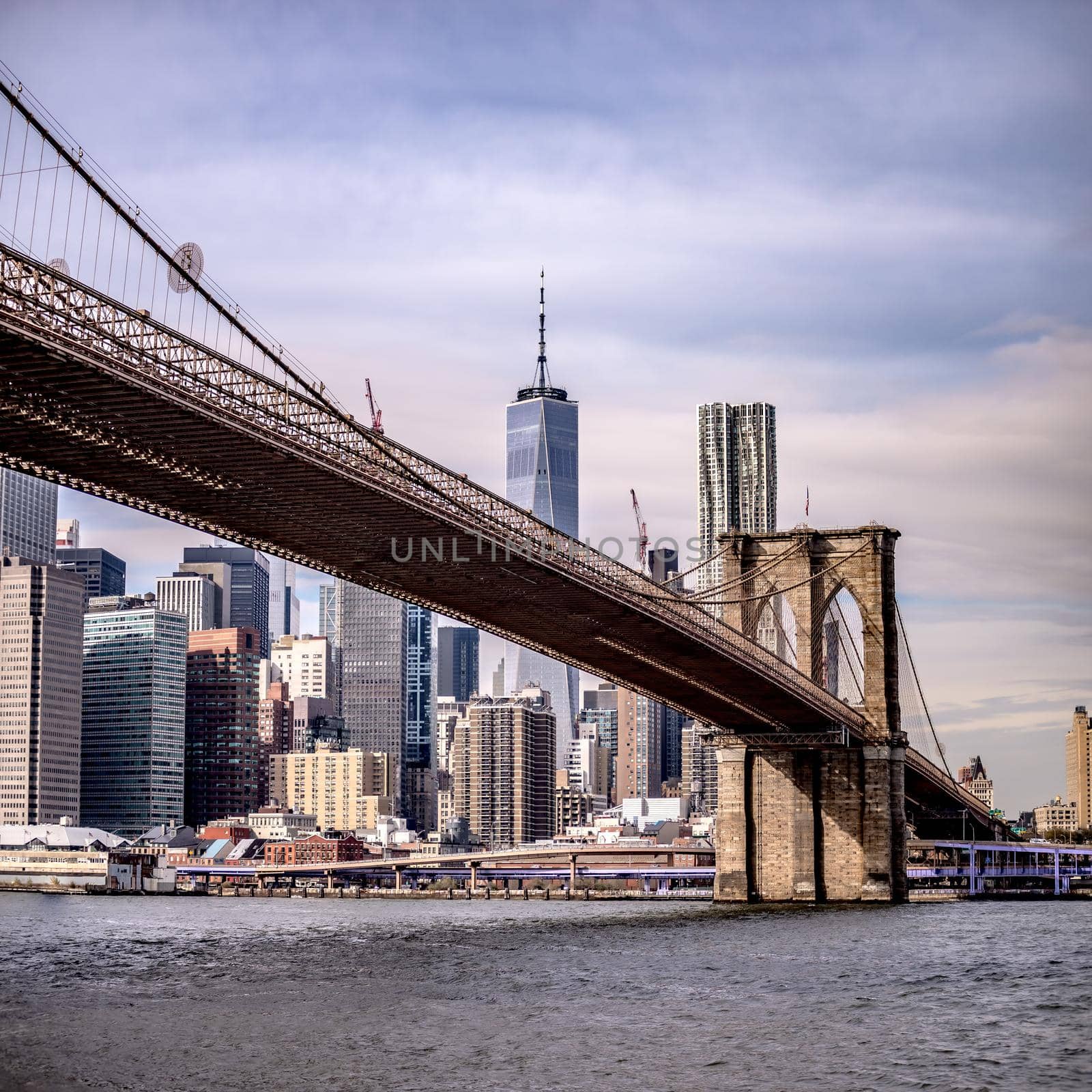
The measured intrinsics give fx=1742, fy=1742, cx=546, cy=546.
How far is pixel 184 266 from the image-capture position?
38.6 meters

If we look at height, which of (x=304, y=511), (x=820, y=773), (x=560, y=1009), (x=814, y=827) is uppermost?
(x=304, y=511)

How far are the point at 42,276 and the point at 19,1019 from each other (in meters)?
13.7

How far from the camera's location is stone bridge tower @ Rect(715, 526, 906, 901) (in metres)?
71.9

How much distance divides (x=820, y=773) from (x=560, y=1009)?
134ft

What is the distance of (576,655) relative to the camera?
6600 centimetres

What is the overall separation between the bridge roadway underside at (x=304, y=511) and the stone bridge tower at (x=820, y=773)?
4623 millimetres

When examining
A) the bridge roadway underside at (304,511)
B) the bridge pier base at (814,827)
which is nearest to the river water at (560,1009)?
the bridge roadway underside at (304,511)

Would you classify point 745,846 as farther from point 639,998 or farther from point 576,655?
point 639,998

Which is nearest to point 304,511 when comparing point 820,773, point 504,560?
point 504,560

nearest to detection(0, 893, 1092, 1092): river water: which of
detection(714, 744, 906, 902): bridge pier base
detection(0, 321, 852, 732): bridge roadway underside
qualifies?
detection(0, 321, 852, 732): bridge roadway underside

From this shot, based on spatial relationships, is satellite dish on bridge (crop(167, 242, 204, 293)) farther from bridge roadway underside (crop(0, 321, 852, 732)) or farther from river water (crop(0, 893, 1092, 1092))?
river water (crop(0, 893, 1092, 1092))

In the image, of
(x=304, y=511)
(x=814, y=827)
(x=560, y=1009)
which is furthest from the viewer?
(x=814, y=827)

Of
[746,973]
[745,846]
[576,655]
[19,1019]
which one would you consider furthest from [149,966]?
[745,846]

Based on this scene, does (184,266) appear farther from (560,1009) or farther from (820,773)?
(820,773)
